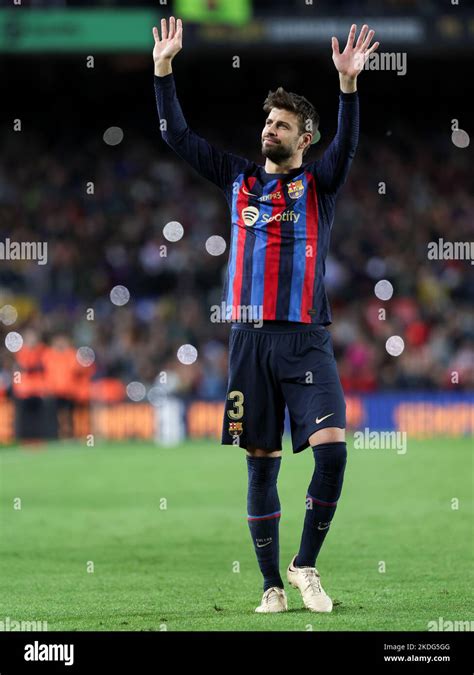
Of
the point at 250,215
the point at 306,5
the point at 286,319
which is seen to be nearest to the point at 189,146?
the point at 250,215

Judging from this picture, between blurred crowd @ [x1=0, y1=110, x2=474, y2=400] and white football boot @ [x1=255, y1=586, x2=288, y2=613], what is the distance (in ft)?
48.0

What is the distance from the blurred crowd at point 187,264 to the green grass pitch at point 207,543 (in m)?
5.45

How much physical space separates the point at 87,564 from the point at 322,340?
3.07 meters

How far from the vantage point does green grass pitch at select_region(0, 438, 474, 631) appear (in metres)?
6.95

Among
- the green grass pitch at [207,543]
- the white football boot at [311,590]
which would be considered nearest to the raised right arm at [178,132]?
the white football boot at [311,590]

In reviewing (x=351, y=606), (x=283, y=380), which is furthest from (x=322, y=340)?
(x=351, y=606)

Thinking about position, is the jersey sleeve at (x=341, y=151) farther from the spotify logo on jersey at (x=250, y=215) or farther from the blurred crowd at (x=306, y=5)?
the blurred crowd at (x=306, y=5)

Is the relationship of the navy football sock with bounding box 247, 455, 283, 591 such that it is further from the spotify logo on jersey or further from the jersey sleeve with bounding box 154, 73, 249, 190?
the jersey sleeve with bounding box 154, 73, 249, 190

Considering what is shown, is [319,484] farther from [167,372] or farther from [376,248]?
[376,248]

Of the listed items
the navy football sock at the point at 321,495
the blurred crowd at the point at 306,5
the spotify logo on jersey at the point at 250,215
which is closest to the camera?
the navy football sock at the point at 321,495

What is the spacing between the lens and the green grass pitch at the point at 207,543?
6.95 metres

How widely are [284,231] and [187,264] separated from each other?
20029mm

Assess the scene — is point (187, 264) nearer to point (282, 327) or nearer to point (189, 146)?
point (189, 146)

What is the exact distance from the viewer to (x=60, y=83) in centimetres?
3100
